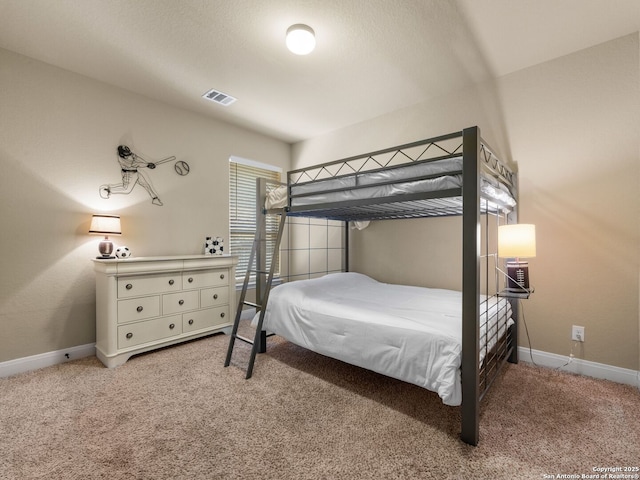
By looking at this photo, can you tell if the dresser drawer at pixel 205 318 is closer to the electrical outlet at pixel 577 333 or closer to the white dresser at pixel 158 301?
the white dresser at pixel 158 301

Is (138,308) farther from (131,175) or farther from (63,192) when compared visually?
(131,175)

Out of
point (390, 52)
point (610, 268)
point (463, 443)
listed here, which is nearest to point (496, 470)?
point (463, 443)

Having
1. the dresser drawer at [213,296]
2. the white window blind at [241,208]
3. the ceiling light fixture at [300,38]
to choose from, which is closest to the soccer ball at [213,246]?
the white window blind at [241,208]

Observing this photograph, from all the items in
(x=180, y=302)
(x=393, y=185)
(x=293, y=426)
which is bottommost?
(x=293, y=426)

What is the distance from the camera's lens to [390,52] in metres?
2.36

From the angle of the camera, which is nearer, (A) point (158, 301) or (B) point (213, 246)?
(A) point (158, 301)

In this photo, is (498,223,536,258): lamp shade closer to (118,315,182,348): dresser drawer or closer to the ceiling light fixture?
the ceiling light fixture

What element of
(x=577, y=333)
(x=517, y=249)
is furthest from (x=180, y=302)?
(x=577, y=333)

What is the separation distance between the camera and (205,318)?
3160 mm

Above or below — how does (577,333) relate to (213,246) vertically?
below

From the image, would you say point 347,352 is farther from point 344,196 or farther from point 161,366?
point 161,366

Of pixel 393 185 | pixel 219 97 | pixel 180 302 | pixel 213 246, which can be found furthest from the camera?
pixel 213 246

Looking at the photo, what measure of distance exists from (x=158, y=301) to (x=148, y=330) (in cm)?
28

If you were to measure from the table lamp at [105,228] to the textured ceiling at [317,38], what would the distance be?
1.35 meters
